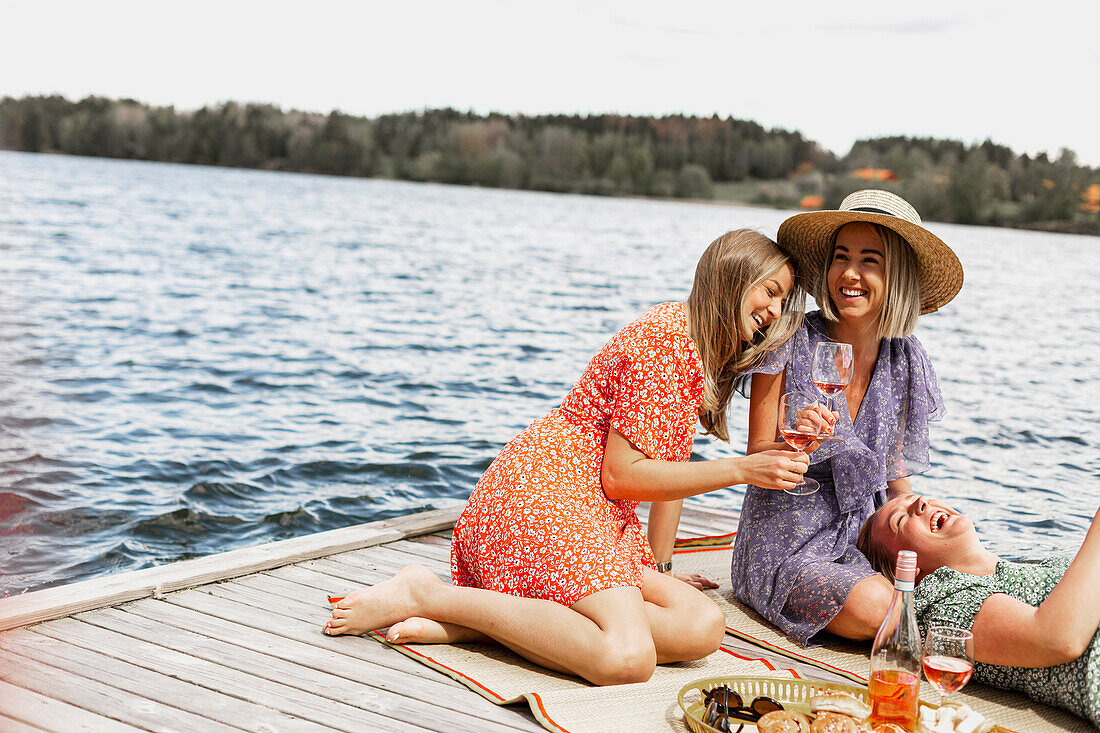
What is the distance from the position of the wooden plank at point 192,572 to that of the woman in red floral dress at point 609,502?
0.82 metres

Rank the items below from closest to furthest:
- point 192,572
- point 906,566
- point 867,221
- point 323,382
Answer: point 906,566 → point 867,221 → point 192,572 → point 323,382

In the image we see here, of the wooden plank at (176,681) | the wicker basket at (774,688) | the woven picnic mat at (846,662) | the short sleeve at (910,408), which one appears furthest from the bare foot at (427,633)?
the short sleeve at (910,408)

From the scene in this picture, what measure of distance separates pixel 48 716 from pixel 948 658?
254cm

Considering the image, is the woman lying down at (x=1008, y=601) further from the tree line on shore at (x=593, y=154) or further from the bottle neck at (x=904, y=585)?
the tree line on shore at (x=593, y=154)

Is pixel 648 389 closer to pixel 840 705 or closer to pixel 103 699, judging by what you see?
pixel 840 705

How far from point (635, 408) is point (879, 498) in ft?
4.52

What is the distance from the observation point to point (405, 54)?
5325 cm

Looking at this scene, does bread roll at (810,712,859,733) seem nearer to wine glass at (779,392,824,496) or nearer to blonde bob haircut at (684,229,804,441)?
wine glass at (779,392,824,496)

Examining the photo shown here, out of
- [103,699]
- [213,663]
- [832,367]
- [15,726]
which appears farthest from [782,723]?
[15,726]

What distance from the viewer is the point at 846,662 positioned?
376 cm

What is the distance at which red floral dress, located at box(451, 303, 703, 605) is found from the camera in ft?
11.2

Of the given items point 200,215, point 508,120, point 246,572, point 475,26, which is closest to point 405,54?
point 475,26

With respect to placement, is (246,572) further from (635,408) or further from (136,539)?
(136,539)

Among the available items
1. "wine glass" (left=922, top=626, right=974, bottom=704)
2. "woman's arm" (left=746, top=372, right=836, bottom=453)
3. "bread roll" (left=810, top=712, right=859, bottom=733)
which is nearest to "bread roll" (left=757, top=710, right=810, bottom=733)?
"bread roll" (left=810, top=712, right=859, bottom=733)
